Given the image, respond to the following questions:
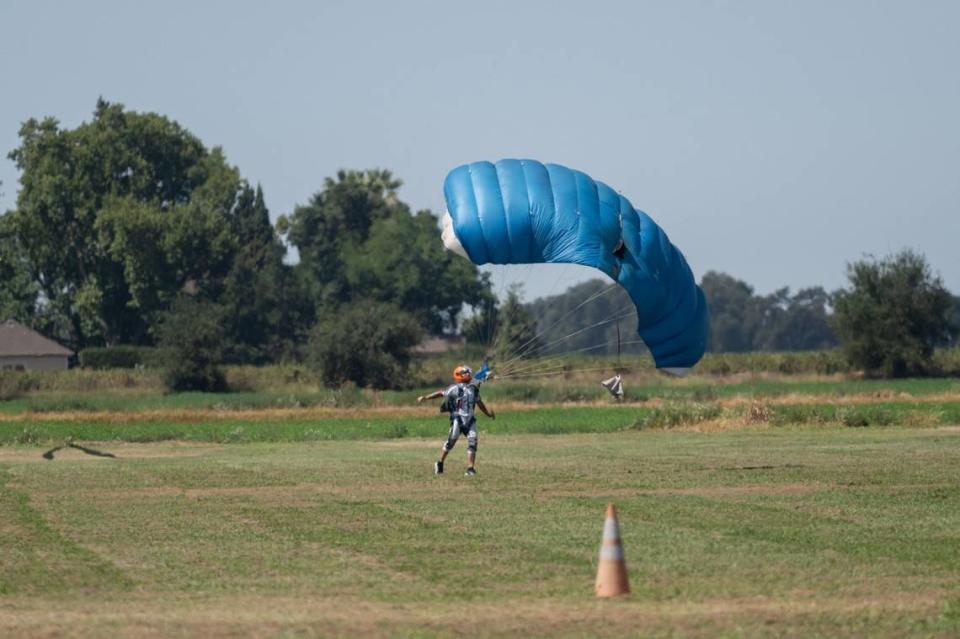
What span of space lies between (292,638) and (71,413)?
44.2 meters

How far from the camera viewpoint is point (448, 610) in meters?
11.9

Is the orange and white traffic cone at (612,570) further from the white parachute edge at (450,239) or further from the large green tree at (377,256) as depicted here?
the large green tree at (377,256)

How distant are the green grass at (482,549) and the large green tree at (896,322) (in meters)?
57.2

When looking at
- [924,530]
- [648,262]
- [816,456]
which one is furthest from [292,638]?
[816,456]

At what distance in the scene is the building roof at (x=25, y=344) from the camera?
97000mm

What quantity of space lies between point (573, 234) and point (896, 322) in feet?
209

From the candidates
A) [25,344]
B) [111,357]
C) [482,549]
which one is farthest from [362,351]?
[482,549]

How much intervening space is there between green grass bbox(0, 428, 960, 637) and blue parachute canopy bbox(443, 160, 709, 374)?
8.91 feet

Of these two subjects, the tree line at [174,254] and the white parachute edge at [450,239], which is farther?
the tree line at [174,254]

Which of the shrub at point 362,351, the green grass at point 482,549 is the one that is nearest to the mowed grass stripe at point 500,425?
the green grass at point 482,549

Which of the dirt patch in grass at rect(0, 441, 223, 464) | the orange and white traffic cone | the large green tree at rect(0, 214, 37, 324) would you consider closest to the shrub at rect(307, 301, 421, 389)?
the large green tree at rect(0, 214, 37, 324)

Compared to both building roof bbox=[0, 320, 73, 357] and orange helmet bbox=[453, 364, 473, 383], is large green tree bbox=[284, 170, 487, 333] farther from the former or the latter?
orange helmet bbox=[453, 364, 473, 383]

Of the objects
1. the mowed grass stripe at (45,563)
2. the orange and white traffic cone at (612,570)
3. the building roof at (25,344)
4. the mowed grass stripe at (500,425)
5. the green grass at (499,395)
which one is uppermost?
the building roof at (25,344)

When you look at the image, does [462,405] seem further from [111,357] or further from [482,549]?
[111,357]
